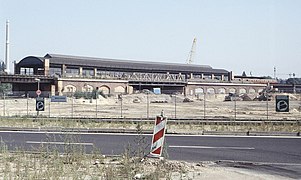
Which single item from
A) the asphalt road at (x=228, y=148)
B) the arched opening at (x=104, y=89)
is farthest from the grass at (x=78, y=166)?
the arched opening at (x=104, y=89)

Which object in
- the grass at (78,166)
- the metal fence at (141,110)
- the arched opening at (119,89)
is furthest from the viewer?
the arched opening at (119,89)

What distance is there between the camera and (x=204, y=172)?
10.7 metres

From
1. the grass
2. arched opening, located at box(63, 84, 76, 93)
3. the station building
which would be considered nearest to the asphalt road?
the grass

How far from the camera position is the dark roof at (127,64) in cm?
9556

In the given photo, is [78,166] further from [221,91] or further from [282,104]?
[221,91]

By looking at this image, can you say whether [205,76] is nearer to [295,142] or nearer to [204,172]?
[295,142]

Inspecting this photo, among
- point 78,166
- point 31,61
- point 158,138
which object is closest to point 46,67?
point 31,61

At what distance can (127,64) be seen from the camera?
107250mm

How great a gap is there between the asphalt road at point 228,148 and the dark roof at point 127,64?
254 ft

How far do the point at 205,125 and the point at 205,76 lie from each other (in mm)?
96584

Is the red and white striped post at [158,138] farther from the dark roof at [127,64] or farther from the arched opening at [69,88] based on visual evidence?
the dark roof at [127,64]

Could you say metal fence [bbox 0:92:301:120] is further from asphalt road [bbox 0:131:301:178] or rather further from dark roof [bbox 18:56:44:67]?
asphalt road [bbox 0:131:301:178]

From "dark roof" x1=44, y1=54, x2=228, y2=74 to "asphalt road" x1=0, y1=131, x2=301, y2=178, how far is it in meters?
77.4

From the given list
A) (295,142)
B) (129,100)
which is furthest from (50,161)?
(129,100)
